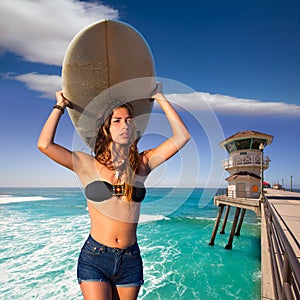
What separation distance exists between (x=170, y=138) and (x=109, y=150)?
0.49 metres

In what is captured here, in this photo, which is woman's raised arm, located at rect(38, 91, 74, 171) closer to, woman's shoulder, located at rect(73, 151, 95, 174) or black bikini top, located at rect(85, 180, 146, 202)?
woman's shoulder, located at rect(73, 151, 95, 174)

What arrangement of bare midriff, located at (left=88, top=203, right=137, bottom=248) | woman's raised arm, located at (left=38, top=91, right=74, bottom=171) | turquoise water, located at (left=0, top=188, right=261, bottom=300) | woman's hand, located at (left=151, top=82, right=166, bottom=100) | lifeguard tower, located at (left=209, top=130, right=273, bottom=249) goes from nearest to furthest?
woman's raised arm, located at (left=38, top=91, right=74, bottom=171), bare midriff, located at (left=88, top=203, right=137, bottom=248), woman's hand, located at (left=151, top=82, right=166, bottom=100), turquoise water, located at (left=0, top=188, right=261, bottom=300), lifeguard tower, located at (left=209, top=130, right=273, bottom=249)

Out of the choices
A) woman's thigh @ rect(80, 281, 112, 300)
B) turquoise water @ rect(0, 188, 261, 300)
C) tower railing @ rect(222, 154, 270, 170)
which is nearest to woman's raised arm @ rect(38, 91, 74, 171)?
woman's thigh @ rect(80, 281, 112, 300)

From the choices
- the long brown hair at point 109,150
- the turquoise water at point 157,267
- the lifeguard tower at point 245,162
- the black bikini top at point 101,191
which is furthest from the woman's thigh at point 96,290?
the lifeguard tower at point 245,162

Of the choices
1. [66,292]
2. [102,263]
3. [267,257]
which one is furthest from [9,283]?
[102,263]

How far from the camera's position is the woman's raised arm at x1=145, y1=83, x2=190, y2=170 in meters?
1.89

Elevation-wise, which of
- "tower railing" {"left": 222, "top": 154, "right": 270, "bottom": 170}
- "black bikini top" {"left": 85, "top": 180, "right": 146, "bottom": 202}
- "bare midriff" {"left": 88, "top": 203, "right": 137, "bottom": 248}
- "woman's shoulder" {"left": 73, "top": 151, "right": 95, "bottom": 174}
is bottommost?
"bare midriff" {"left": 88, "top": 203, "right": 137, "bottom": 248}

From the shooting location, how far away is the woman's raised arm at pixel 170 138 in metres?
1.89

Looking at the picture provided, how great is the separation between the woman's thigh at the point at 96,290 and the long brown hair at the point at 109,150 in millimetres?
753

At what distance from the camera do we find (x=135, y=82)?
193 centimetres

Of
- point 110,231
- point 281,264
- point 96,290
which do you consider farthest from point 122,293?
point 281,264

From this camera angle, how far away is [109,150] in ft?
6.23

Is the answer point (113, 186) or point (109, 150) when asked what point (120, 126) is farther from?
point (113, 186)

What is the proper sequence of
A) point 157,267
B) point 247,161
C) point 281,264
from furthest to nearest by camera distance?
point 247,161 < point 157,267 < point 281,264
